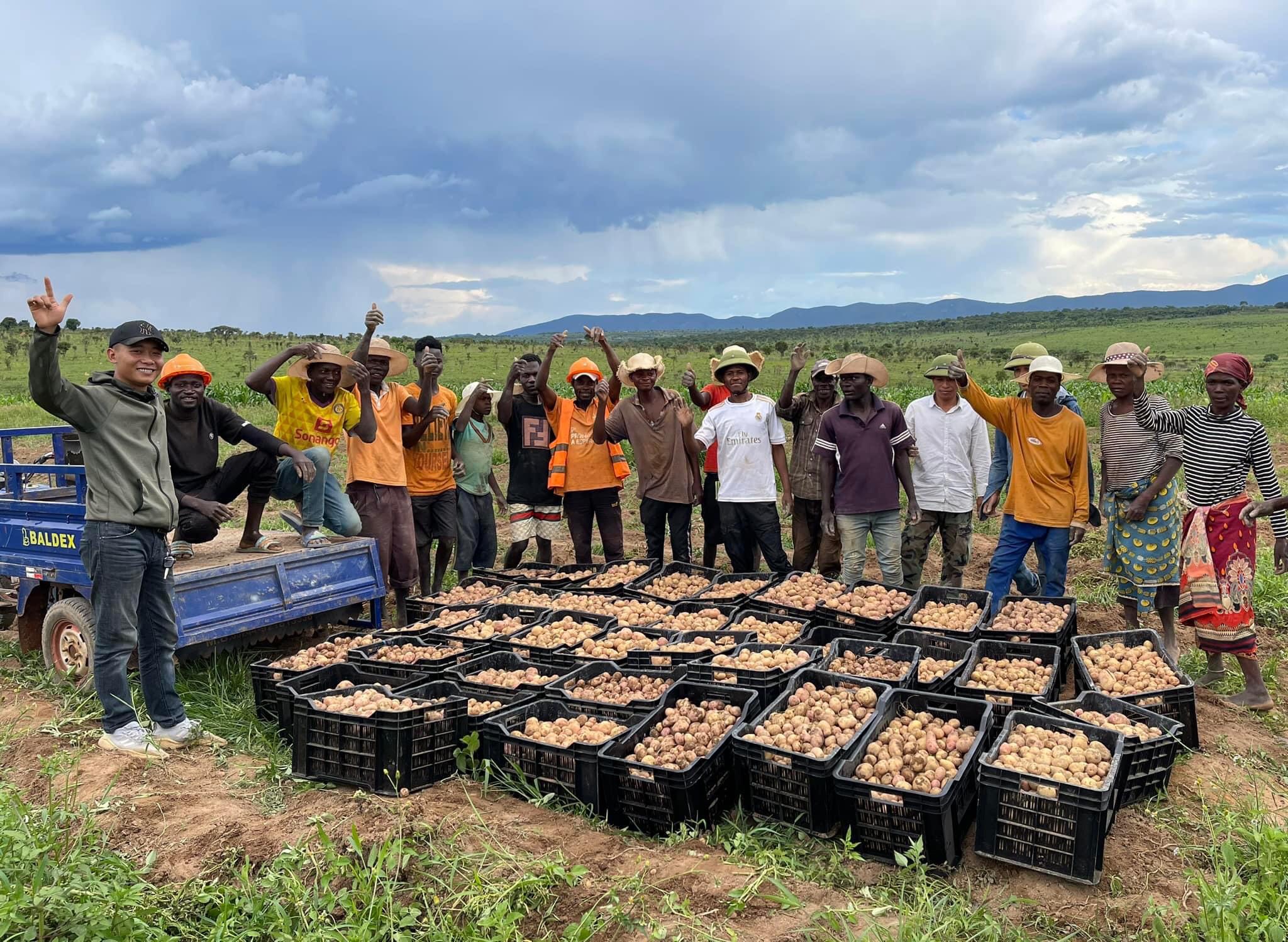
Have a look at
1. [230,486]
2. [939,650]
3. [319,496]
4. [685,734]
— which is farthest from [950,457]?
[230,486]

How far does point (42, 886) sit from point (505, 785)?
1.84 m

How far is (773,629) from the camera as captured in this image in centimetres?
583

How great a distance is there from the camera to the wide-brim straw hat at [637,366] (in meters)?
7.24

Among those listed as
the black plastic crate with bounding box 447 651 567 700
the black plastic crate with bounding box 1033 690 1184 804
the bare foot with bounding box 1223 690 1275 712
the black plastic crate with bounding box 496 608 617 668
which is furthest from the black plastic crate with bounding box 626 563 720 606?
the bare foot with bounding box 1223 690 1275 712

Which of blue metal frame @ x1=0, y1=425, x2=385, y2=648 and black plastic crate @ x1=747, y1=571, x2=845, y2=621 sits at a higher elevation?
blue metal frame @ x1=0, y1=425, x2=385, y2=648

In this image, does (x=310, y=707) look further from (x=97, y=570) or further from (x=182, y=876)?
(x=97, y=570)

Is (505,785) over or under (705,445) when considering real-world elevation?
under

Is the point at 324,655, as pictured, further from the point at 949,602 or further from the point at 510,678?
the point at 949,602

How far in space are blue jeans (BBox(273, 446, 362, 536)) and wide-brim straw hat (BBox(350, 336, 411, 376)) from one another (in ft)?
2.73

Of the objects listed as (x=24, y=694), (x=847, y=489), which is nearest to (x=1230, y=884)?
(x=847, y=489)

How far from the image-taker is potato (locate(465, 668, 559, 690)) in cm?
493

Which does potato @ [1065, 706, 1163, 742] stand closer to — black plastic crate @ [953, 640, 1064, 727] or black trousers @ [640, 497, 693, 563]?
black plastic crate @ [953, 640, 1064, 727]

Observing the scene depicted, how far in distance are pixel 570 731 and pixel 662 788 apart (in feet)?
2.18

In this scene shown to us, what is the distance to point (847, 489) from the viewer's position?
674cm
